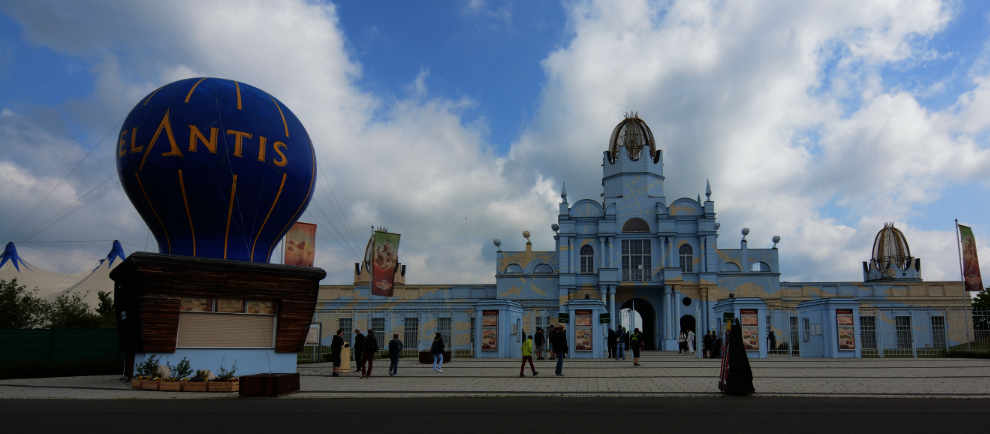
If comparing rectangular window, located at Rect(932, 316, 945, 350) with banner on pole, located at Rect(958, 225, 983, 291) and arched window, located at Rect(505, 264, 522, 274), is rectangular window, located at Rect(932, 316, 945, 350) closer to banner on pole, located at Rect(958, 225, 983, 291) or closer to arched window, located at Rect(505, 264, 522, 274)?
banner on pole, located at Rect(958, 225, 983, 291)

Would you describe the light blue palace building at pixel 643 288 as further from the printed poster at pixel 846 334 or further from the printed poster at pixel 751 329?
the printed poster at pixel 751 329

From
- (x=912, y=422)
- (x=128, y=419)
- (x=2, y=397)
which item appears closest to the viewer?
(x=912, y=422)

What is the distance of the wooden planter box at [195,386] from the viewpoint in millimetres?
15648

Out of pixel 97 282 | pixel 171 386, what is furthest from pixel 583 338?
pixel 97 282

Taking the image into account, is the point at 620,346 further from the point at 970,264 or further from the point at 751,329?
the point at 970,264

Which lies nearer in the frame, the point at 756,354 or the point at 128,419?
the point at 128,419

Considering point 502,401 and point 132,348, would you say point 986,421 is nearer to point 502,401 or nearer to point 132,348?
point 502,401

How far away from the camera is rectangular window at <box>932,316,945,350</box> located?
1844 inches

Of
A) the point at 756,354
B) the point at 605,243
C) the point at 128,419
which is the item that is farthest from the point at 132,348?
the point at 605,243

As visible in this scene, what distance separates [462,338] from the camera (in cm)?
4866

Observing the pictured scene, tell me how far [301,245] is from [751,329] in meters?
21.2

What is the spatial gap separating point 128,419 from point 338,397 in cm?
437

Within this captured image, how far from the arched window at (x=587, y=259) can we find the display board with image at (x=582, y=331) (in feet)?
54.5

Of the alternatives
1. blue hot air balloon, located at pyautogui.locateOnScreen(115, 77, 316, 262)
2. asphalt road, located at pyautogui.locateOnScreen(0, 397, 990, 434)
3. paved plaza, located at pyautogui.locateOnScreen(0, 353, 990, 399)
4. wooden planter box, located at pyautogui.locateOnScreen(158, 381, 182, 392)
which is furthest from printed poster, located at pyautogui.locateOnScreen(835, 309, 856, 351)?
wooden planter box, located at pyautogui.locateOnScreen(158, 381, 182, 392)
